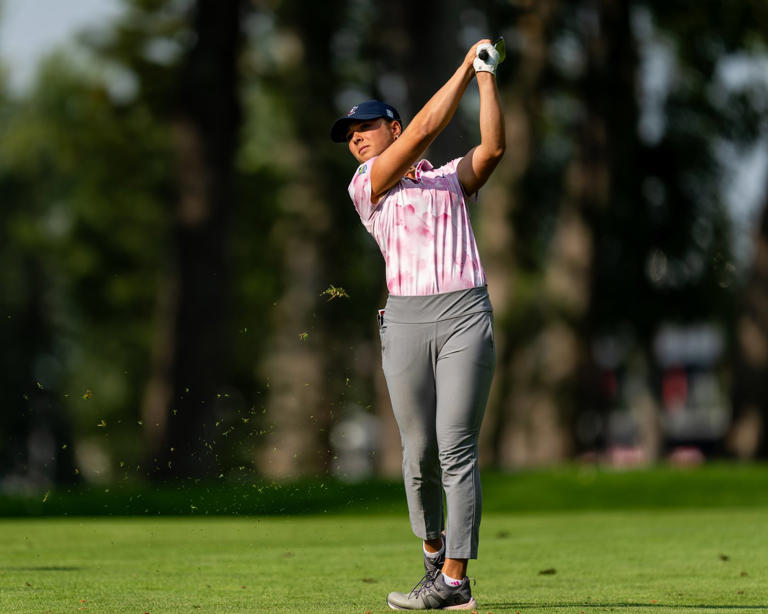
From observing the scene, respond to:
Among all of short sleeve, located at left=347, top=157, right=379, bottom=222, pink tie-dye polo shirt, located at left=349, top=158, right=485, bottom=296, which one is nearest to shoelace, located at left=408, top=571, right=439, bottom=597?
pink tie-dye polo shirt, located at left=349, top=158, right=485, bottom=296

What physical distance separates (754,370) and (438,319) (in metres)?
20.7

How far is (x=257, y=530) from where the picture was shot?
13102mm

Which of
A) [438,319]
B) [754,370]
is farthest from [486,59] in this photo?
[754,370]

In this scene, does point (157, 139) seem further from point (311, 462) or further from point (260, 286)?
point (311, 462)

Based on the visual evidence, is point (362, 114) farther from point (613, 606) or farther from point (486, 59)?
point (613, 606)

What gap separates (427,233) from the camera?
21.3 ft

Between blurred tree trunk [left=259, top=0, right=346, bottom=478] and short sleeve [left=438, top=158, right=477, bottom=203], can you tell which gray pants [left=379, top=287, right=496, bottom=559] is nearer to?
short sleeve [left=438, top=158, right=477, bottom=203]

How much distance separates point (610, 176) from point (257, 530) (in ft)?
49.3

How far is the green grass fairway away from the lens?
6996 mm

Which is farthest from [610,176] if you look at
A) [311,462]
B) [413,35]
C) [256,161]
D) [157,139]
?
[256,161]

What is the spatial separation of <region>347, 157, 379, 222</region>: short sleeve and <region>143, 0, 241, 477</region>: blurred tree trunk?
14913mm

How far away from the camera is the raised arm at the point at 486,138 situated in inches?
247

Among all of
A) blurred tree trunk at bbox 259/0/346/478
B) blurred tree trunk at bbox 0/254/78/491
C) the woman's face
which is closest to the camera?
the woman's face

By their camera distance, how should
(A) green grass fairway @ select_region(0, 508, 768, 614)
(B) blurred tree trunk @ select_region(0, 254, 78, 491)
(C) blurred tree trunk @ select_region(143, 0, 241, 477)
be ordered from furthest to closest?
(B) blurred tree trunk @ select_region(0, 254, 78, 491), (C) blurred tree trunk @ select_region(143, 0, 241, 477), (A) green grass fairway @ select_region(0, 508, 768, 614)
